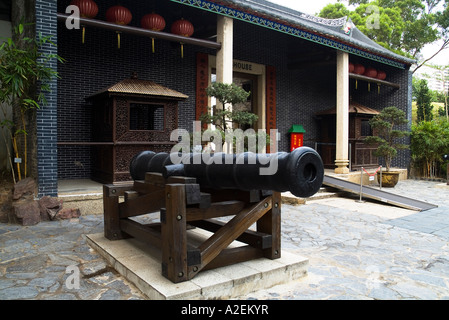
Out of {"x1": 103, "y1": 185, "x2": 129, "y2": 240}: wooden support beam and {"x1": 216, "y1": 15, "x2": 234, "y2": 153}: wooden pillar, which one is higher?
{"x1": 216, "y1": 15, "x2": 234, "y2": 153}: wooden pillar

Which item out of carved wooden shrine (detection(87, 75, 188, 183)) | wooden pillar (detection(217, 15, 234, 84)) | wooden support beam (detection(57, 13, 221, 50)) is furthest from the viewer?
wooden pillar (detection(217, 15, 234, 84))

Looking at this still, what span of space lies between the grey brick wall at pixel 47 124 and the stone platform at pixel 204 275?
8.74 ft

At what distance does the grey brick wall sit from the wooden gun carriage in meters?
2.65

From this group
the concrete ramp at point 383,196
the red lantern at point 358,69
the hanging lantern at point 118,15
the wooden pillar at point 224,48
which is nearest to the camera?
the hanging lantern at point 118,15

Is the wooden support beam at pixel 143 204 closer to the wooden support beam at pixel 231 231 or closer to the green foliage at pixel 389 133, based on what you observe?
the wooden support beam at pixel 231 231

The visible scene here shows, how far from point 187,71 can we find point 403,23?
15857 millimetres

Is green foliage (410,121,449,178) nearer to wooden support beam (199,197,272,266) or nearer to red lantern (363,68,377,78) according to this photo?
red lantern (363,68,377,78)

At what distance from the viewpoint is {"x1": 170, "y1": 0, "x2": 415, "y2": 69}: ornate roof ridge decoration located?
788cm

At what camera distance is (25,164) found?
6500 mm

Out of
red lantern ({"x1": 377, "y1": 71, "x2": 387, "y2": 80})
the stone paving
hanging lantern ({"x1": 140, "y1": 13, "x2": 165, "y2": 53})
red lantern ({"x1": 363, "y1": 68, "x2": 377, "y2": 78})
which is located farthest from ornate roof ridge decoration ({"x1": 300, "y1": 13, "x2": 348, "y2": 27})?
the stone paving

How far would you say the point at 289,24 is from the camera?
9156 millimetres

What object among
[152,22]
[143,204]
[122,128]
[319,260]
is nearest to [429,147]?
[152,22]

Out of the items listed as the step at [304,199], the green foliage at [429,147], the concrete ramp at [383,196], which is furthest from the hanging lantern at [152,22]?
the green foliage at [429,147]

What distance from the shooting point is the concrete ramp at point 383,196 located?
7.79 meters
